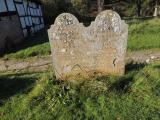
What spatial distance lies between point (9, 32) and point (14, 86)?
10388mm

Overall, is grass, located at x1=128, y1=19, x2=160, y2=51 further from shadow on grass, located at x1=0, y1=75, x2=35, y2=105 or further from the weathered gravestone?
shadow on grass, located at x1=0, y1=75, x2=35, y2=105

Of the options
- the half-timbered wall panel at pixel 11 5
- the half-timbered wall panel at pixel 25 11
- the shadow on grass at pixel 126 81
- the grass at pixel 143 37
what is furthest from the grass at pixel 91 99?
the half-timbered wall panel at pixel 11 5

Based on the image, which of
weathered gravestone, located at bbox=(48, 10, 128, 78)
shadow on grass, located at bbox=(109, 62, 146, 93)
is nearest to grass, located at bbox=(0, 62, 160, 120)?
shadow on grass, located at bbox=(109, 62, 146, 93)

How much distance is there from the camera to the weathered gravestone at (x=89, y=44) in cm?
712

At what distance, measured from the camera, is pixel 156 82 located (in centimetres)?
654

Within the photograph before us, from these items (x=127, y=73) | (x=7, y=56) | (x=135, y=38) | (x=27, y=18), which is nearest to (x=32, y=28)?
(x=27, y=18)

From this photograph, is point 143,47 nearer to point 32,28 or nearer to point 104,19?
point 104,19

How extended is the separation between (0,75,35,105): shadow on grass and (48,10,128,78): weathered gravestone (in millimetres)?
901

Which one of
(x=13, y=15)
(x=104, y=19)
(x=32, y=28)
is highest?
(x=104, y=19)

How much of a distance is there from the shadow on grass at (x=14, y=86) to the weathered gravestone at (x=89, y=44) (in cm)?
90

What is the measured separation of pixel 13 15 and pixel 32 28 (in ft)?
16.2

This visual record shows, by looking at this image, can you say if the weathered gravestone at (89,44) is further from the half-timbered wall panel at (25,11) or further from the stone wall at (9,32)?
the half-timbered wall panel at (25,11)

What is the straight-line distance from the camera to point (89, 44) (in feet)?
Answer: 24.0

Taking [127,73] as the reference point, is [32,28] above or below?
below
